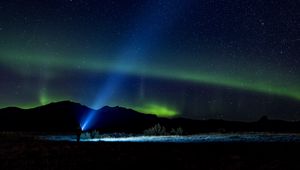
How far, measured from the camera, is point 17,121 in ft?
447

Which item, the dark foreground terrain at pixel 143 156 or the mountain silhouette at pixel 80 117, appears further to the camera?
the mountain silhouette at pixel 80 117

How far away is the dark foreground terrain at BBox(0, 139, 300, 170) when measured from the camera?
18750 millimetres

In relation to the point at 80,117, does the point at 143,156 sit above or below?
below

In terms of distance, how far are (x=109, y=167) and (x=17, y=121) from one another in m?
124

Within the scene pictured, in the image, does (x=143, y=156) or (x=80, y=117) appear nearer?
(x=143, y=156)

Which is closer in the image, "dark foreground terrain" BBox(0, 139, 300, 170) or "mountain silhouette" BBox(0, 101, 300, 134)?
"dark foreground terrain" BBox(0, 139, 300, 170)

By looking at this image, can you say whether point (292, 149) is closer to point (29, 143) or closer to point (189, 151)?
point (189, 151)

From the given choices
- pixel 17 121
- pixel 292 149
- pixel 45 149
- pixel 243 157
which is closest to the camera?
pixel 243 157

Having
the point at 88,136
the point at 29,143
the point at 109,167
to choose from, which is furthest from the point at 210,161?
the point at 88,136

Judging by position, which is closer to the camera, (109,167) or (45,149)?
(109,167)

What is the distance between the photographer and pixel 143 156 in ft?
71.0

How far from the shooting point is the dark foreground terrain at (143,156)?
1875 centimetres

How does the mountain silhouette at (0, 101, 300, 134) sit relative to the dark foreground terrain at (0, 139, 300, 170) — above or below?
above

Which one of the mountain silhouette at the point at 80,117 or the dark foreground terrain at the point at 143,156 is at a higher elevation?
the mountain silhouette at the point at 80,117
